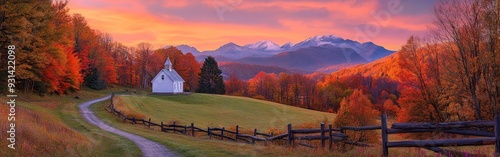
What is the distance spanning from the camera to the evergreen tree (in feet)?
317

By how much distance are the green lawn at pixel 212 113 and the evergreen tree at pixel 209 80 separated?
25423 mm

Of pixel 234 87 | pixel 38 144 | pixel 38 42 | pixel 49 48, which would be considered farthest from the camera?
pixel 234 87

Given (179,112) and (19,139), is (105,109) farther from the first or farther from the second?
(19,139)

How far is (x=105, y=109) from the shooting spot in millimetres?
43938

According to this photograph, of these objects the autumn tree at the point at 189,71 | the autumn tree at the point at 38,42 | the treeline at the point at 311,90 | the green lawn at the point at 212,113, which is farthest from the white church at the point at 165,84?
the treeline at the point at 311,90

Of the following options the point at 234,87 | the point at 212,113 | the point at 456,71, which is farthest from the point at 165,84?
the point at 456,71

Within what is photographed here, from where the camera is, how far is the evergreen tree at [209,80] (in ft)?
317

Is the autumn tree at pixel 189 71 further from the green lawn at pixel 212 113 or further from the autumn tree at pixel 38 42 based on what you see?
the autumn tree at pixel 38 42

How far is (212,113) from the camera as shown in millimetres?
53469

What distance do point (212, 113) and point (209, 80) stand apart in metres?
44.8

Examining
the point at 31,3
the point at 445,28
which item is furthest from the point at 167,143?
the point at 31,3

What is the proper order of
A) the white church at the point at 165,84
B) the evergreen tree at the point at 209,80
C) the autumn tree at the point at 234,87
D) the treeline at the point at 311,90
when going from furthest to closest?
1. the autumn tree at the point at 234,87
2. the treeline at the point at 311,90
3. the evergreen tree at the point at 209,80
4. the white church at the point at 165,84

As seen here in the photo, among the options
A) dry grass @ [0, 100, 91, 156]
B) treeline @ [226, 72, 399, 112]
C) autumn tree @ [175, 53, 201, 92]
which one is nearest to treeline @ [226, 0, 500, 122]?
dry grass @ [0, 100, 91, 156]

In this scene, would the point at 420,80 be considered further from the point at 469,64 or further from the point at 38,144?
the point at 38,144
